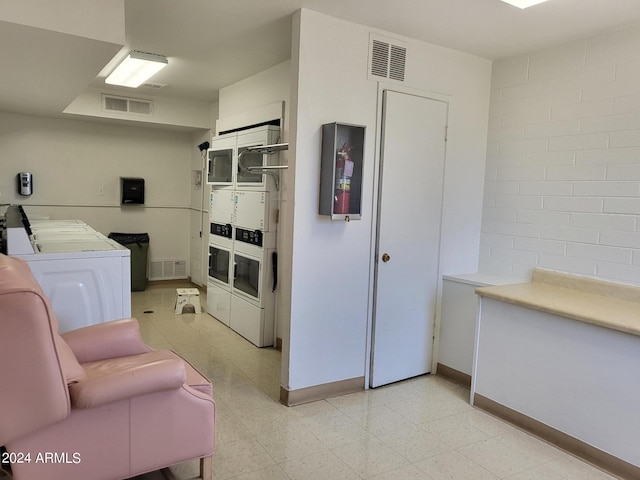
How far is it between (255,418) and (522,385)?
169cm

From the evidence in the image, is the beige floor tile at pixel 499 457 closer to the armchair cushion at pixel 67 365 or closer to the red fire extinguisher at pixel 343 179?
the red fire extinguisher at pixel 343 179

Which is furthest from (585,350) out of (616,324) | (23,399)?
(23,399)

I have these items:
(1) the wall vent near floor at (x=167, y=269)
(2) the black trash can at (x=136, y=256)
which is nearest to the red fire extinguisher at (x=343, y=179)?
(2) the black trash can at (x=136, y=256)

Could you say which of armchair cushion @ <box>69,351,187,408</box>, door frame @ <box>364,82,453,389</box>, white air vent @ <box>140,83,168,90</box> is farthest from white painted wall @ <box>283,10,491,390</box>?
white air vent @ <box>140,83,168,90</box>

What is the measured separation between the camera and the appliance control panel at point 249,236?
4.24 meters

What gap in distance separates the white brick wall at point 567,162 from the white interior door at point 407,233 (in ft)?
1.75

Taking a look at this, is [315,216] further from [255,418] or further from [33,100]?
[33,100]

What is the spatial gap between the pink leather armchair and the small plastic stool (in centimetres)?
300

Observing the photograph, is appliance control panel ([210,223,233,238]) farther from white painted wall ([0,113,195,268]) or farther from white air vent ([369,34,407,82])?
white air vent ([369,34,407,82])

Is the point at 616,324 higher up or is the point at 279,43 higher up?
the point at 279,43

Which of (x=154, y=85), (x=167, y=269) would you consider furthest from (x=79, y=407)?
(x=167, y=269)

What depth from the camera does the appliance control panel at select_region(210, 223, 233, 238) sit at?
4.77m

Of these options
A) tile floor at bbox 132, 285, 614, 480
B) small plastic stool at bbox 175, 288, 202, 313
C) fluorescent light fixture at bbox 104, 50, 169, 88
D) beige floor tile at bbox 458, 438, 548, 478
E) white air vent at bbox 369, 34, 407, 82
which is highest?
fluorescent light fixture at bbox 104, 50, 169, 88

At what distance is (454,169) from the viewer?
367 cm
